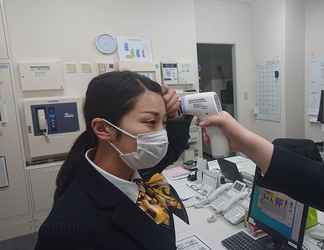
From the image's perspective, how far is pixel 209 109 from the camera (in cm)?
88

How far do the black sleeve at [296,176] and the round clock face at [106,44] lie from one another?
2.91m

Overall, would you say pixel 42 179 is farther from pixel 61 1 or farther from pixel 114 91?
pixel 114 91

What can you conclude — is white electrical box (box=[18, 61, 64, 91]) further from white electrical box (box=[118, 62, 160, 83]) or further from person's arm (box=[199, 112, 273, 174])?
person's arm (box=[199, 112, 273, 174])

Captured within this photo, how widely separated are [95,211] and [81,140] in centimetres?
32

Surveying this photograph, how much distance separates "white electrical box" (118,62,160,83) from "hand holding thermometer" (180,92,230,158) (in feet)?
7.41

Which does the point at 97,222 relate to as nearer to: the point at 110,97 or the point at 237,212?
the point at 110,97

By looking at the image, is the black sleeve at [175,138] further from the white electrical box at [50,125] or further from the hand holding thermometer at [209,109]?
the white electrical box at [50,125]

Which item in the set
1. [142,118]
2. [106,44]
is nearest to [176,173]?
[142,118]

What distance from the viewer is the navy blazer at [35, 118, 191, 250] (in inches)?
28.3

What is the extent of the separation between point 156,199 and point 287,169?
0.56m

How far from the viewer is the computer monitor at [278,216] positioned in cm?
111

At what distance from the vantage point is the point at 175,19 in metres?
3.52

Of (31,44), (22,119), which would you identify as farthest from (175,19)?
(22,119)

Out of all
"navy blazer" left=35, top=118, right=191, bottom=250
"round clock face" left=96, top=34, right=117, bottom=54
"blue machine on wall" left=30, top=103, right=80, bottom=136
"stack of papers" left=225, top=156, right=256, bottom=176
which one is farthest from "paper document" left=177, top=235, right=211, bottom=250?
"round clock face" left=96, top=34, right=117, bottom=54
